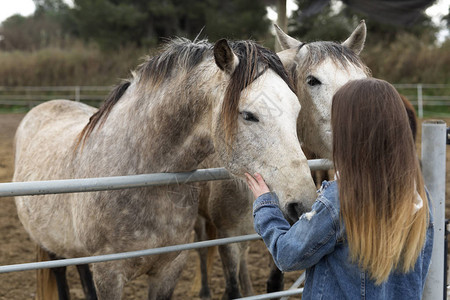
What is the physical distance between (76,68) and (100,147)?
14316 mm

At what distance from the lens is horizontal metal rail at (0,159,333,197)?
4.49ft

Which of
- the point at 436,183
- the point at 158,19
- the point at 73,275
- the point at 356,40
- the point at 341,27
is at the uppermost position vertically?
the point at 158,19

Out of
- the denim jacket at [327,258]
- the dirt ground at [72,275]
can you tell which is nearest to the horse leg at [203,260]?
the dirt ground at [72,275]

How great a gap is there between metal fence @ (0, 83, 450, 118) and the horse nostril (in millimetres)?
12446

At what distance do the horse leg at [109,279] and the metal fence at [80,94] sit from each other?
12055mm

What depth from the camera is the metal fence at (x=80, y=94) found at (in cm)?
1316

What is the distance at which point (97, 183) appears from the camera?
4.85ft

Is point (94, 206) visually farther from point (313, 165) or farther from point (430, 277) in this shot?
point (430, 277)

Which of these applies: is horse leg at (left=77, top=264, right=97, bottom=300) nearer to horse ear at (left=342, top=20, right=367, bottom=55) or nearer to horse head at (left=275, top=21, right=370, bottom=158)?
horse head at (left=275, top=21, right=370, bottom=158)

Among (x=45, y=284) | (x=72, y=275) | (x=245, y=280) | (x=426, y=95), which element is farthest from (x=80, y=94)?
(x=245, y=280)

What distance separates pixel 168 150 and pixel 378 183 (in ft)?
3.42

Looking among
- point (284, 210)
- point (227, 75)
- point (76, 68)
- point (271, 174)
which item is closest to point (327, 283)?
point (284, 210)

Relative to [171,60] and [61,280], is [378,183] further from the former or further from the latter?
[61,280]

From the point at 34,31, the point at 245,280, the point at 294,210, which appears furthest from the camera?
the point at 34,31
